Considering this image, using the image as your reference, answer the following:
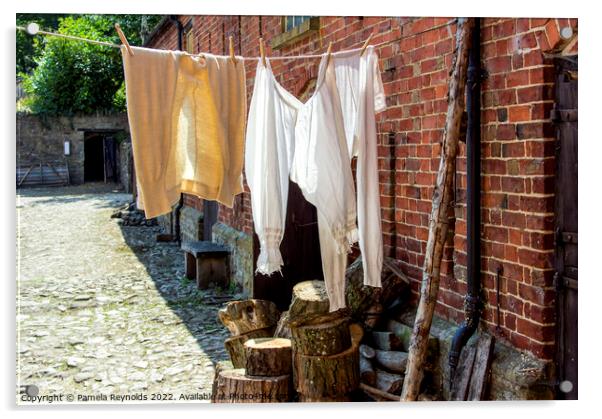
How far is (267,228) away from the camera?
3.94 metres

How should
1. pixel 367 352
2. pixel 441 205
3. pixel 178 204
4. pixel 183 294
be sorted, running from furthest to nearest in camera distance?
pixel 178 204, pixel 183 294, pixel 367 352, pixel 441 205

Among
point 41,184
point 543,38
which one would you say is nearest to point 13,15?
point 543,38

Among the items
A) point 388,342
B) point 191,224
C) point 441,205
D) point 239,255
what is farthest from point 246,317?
point 191,224

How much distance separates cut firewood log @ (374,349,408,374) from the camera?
4.53 metres

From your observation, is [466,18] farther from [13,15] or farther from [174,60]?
[13,15]

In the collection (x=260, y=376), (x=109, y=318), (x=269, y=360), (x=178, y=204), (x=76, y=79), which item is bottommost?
(x=109, y=318)

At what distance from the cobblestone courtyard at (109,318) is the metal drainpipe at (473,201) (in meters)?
2.06

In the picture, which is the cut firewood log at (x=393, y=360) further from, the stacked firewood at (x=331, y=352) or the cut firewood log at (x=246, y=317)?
the cut firewood log at (x=246, y=317)

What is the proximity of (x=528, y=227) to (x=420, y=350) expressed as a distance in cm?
88

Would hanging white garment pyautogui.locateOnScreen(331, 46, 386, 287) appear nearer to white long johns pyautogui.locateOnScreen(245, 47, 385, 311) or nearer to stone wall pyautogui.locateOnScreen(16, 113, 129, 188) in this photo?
white long johns pyautogui.locateOnScreen(245, 47, 385, 311)

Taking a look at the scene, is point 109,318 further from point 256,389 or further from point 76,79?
point 76,79

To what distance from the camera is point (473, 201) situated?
4.07 meters

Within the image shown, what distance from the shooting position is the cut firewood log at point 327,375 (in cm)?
443

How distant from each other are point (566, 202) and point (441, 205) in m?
0.64
